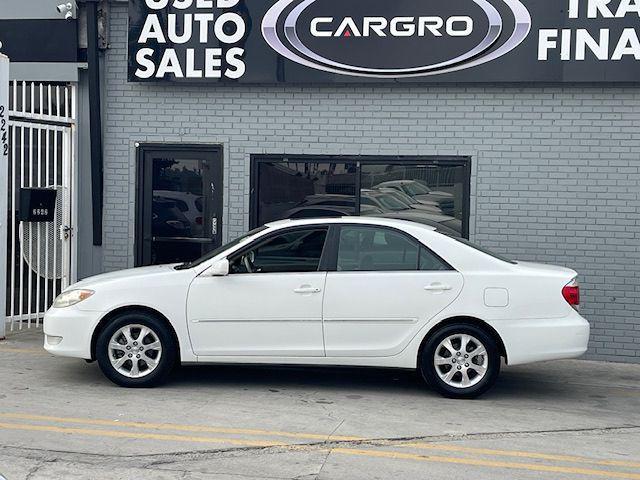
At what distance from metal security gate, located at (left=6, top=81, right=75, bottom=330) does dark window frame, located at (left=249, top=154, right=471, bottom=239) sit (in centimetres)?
234

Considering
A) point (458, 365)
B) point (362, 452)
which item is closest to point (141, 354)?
point (362, 452)

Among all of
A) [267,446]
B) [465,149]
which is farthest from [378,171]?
[267,446]

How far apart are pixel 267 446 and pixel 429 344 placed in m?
2.13

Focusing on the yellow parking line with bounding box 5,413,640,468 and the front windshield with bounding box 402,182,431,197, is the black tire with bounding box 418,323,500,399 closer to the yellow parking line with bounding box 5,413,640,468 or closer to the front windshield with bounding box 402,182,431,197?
the yellow parking line with bounding box 5,413,640,468

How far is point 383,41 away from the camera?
11172 millimetres

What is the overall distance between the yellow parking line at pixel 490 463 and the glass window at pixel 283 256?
2.20m

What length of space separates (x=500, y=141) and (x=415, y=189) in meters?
1.15

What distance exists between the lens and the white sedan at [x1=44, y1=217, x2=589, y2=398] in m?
8.32

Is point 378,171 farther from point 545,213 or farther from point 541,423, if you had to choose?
point 541,423

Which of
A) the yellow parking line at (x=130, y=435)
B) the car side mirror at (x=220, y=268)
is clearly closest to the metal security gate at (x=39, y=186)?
the car side mirror at (x=220, y=268)

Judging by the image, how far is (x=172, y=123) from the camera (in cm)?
1181

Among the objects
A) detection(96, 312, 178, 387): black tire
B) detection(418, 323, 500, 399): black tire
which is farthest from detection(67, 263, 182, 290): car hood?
A: detection(418, 323, 500, 399): black tire

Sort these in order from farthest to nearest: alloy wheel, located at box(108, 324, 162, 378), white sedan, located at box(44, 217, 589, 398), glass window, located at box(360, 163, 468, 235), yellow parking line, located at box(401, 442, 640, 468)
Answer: glass window, located at box(360, 163, 468, 235) < alloy wheel, located at box(108, 324, 162, 378) < white sedan, located at box(44, 217, 589, 398) < yellow parking line, located at box(401, 442, 640, 468)

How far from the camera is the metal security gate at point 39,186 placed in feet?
37.1
